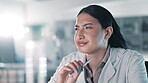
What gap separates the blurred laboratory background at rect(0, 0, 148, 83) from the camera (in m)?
3.80

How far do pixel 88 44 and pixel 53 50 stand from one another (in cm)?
354

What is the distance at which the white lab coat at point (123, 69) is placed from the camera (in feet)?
3.48

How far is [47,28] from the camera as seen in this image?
4.68m

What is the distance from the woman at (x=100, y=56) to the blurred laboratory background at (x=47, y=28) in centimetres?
237

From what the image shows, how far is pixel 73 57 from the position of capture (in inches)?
52.0

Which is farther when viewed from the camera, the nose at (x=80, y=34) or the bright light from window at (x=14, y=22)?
the bright light from window at (x=14, y=22)

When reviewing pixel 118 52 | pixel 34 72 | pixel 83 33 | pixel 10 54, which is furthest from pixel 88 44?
pixel 34 72

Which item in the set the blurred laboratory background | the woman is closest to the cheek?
the woman

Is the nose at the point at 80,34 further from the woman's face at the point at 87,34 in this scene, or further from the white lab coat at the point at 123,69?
the white lab coat at the point at 123,69

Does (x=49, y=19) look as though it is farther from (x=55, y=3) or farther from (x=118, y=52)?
(x=118, y=52)

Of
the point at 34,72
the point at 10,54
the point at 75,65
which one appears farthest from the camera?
the point at 34,72

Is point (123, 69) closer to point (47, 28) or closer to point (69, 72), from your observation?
point (69, 72)

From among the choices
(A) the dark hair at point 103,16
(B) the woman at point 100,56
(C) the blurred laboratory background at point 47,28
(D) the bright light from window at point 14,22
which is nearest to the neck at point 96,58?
(B) the woman at point 100,56

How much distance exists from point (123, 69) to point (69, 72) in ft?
0.94
